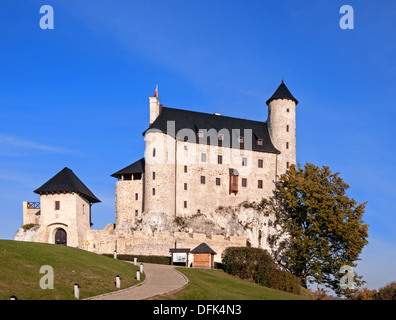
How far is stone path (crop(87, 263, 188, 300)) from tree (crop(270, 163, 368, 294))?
67.6 ft

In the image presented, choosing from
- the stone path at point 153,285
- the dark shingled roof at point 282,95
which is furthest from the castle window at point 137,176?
the stone path at point 153,285

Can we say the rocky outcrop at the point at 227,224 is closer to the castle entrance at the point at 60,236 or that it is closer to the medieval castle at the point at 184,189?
the medieval castle at the point at 184,189

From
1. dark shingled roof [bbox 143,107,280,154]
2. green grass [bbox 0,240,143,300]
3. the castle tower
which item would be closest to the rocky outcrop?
dark shingled roof [bbox 143,107,280,154]

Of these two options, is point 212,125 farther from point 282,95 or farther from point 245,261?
point 245,261

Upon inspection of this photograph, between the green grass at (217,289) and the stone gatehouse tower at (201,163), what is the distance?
19144 millimetres

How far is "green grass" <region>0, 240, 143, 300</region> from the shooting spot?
107 feet

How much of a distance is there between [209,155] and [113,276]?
123ft

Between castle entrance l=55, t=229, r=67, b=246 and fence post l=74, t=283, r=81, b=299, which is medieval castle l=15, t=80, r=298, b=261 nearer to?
castle entrance l=55, t=229, r=67, b=246

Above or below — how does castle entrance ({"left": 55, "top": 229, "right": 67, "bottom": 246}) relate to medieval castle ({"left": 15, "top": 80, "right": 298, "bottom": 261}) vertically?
below

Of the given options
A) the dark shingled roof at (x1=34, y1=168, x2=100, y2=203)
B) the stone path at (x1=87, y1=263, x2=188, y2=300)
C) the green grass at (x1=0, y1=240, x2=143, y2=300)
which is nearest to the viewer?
the green grass at (x1=0, y1=240, x2=143, y2=300)

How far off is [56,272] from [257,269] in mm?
24274

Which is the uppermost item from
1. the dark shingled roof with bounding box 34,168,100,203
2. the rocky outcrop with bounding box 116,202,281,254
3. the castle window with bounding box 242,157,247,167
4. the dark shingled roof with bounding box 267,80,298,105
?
the dark shingled roof with bounding box 267,80,298,105

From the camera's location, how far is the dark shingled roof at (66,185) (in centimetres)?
6788

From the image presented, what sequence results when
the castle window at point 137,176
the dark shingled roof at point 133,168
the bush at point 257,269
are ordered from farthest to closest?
1. the castle window at point 137,176
2. the dark shingled roof at point 133,168
3. the bush at point 257,269
